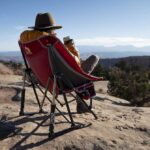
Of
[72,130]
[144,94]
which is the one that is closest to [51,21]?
[72,130]

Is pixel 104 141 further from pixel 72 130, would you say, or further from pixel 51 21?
pixel 51 21

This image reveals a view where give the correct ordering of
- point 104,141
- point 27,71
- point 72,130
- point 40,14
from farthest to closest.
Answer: point 27,71 < point 40,14 < point 72,130 < point 104,141

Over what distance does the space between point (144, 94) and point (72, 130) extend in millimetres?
24131

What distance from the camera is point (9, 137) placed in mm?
4945

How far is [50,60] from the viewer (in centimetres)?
519

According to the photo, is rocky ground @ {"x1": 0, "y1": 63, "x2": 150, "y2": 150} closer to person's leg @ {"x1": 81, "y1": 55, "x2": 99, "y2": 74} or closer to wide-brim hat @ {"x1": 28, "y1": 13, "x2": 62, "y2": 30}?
person's leg @ {"x1": 81, "y1": 55, "x2": 99, "y2": 74}

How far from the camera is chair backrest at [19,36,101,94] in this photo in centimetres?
511

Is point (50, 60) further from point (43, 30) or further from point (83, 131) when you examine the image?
point (83, 131)

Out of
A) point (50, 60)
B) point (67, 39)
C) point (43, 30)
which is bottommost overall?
point (50, 60)

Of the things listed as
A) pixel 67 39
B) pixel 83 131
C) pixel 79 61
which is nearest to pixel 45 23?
pixel 67 39

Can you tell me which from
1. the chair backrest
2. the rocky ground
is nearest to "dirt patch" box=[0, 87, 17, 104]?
the rocky ground

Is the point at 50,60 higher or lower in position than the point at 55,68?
higher

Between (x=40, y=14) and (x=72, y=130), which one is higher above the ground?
(x=40, y=14)

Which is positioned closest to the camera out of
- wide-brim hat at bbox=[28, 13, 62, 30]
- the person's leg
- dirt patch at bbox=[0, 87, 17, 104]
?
wide-brim hat at bbox=[28, 13, 62, 30]
